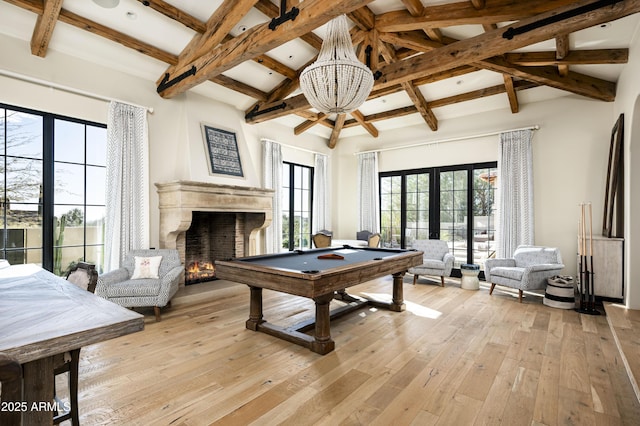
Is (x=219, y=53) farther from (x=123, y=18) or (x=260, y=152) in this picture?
(x=260, y=152)

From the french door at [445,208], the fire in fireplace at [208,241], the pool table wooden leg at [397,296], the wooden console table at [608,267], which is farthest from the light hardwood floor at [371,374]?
the french door at [445,208]

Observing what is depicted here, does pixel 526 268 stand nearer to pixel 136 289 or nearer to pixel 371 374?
pixel 371 374

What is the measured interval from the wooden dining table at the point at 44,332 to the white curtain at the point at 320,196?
5.96 meters

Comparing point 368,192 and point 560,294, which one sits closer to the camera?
point 560,294

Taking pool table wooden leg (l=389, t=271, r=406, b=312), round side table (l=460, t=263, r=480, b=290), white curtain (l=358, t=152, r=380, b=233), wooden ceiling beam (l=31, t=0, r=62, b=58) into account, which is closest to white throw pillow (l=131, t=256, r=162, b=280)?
wooden ceiling beam (l=31, t=0, r=62, b=58)

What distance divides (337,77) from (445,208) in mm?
4662

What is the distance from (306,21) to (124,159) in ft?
10.1

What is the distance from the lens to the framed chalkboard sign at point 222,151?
5.18m

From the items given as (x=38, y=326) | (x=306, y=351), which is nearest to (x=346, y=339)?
(x=306, y=351)

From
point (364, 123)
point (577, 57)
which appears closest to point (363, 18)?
point (577, 57)

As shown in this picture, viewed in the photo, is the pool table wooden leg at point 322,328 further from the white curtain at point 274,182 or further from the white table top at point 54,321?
the white curtain at point 274,182

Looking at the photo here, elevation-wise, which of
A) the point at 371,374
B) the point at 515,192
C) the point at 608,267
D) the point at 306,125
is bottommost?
the point at 371,374

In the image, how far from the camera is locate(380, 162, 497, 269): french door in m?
6.32

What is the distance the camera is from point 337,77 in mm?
2889
